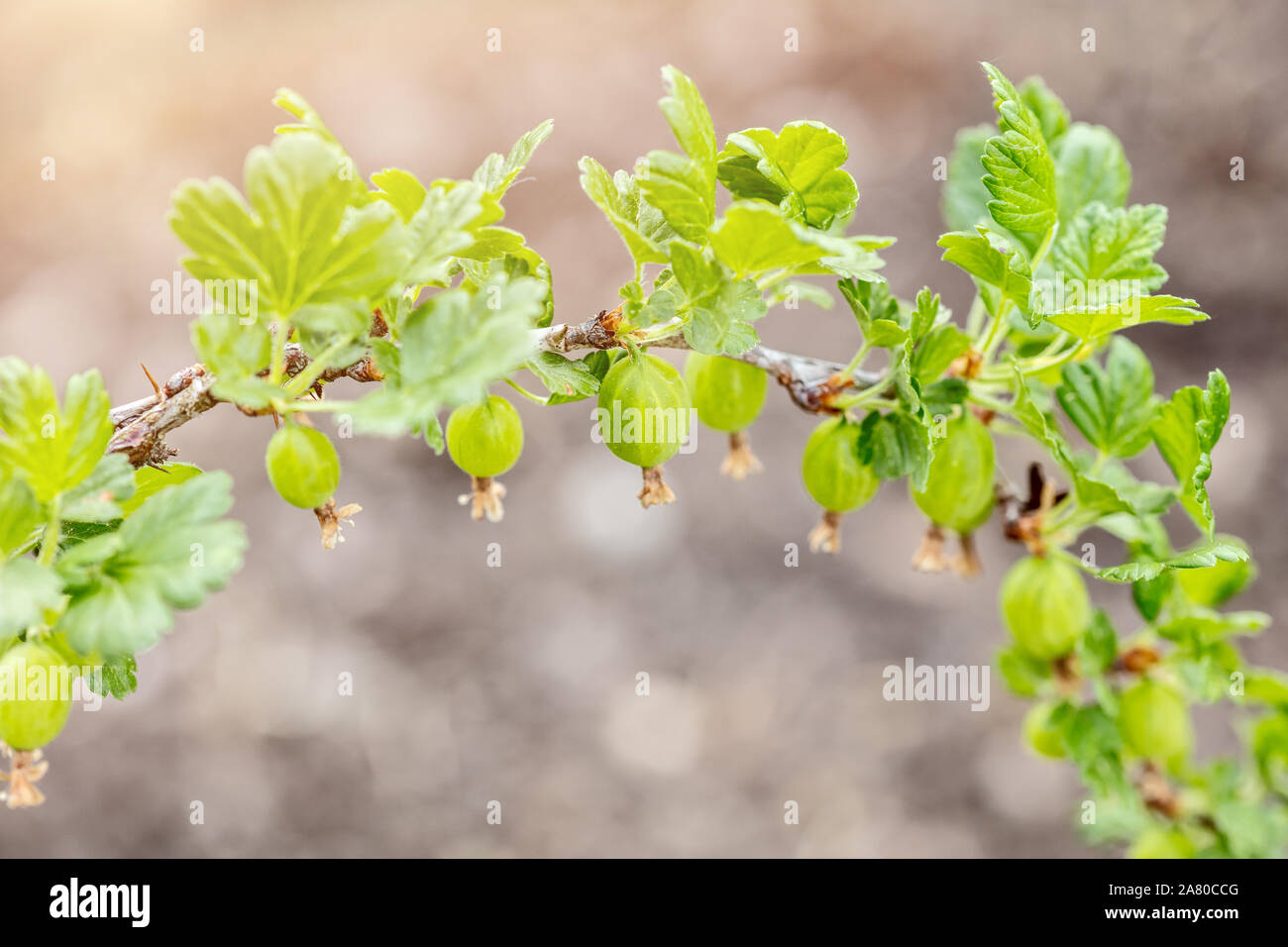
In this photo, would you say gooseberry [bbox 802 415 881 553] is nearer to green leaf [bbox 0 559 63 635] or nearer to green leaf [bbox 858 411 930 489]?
green leaf [bbox 858 411 930 489]

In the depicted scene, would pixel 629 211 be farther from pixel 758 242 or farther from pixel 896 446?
pixel 896 446

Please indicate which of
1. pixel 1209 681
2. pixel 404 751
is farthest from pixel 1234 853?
pixel 404 751

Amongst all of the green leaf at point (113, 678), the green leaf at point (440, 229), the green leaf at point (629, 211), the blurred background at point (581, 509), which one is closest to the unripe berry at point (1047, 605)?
the green leaf at point (629, 211)

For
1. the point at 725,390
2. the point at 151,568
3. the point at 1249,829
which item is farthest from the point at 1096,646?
the point at 151,568

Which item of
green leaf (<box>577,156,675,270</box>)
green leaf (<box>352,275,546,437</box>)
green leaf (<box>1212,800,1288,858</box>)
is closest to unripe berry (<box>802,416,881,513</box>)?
green leaf (<box>577,156,675,270</box>)

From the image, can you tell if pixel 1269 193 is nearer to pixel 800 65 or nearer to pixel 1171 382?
pixel 1171 382

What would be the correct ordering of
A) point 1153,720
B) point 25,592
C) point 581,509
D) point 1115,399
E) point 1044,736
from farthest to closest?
point 581,509, point 1044,736, point 1153,720, point 1115,399, point 25,592

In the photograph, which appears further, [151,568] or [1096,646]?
[1096,646]
